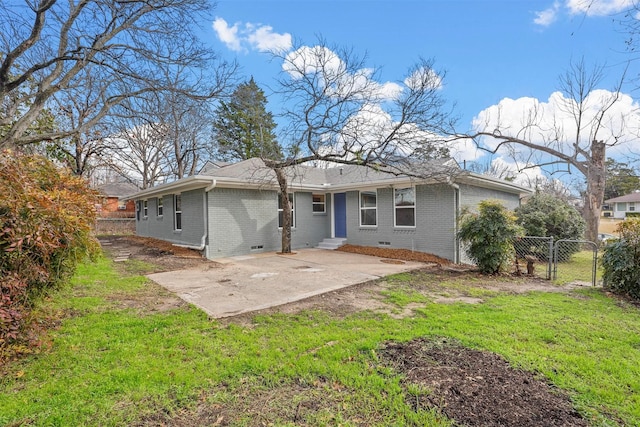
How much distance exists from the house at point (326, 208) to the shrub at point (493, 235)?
169cm

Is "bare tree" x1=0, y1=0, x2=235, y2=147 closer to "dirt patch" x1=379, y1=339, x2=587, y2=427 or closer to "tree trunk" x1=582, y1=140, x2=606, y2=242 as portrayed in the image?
"dirt patch" x1=379, y1=339, x2=587, y2=427

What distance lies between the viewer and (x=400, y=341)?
3693 millimetres

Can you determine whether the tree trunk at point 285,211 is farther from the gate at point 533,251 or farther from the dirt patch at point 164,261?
the gate at point 533,251

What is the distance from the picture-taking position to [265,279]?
7.19m

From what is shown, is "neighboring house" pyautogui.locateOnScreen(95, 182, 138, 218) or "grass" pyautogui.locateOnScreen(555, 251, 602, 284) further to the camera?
"neighboring house" pyautogui.locateOnScreen(95, 182, 138, 218)

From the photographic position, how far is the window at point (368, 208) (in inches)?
480

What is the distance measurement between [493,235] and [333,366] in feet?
20.9

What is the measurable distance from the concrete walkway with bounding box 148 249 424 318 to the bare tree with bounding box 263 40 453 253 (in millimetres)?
3155

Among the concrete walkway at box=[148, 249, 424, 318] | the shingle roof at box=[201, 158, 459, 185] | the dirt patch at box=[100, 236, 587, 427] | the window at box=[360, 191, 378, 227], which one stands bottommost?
the dirt patch at box=[100, 236, 587, 427]

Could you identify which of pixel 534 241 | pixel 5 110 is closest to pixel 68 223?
pixel 5 110

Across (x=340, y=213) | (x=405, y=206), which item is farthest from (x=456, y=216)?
(x=340, y=213)

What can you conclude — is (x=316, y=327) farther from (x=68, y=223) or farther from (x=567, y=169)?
(x=567, y=169)

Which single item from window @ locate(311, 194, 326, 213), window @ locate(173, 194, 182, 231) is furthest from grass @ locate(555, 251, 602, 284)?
window @ locate(173, 194, 182, 231)

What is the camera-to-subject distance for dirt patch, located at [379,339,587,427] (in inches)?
92.4
